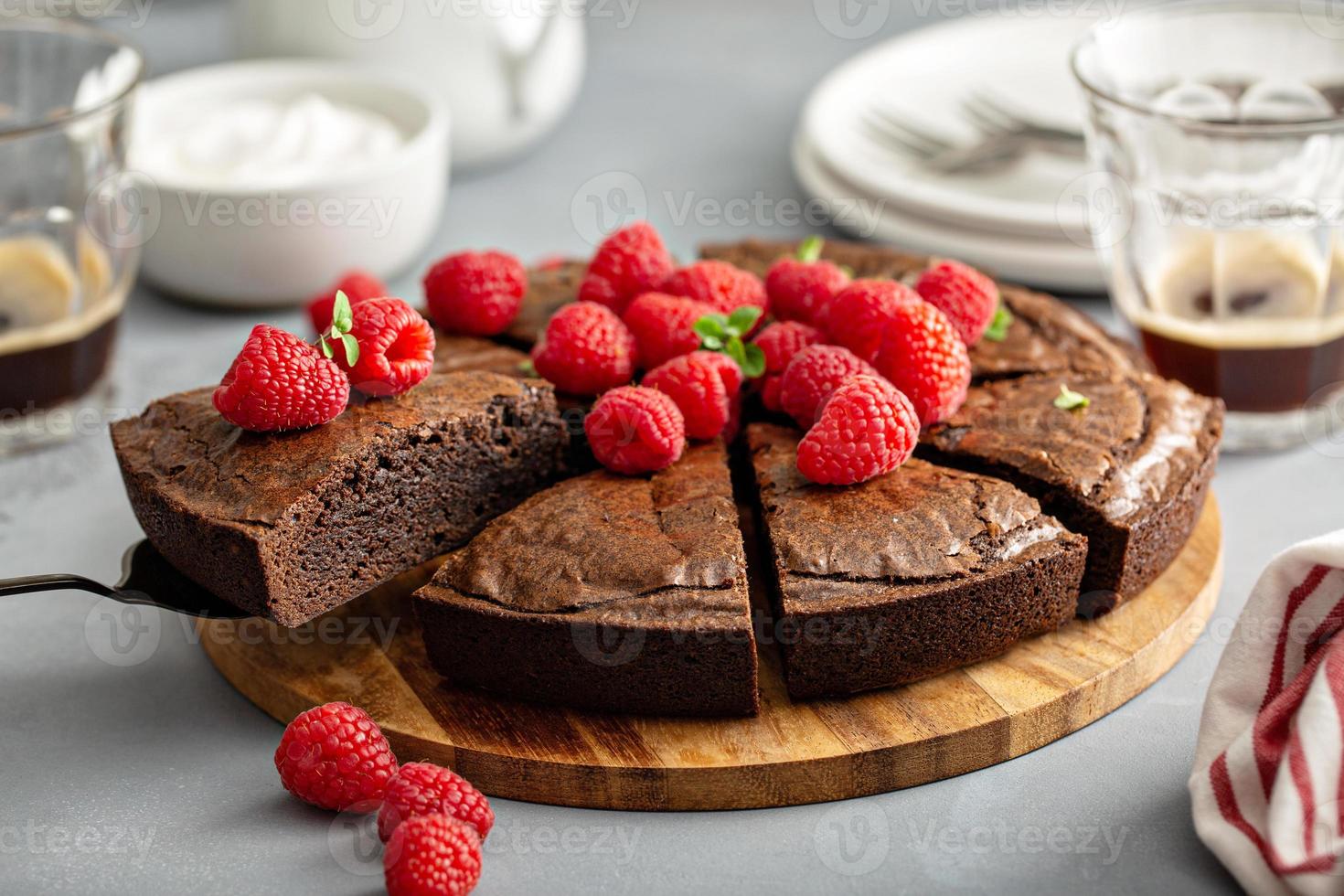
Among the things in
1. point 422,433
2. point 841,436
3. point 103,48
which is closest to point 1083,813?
point 841,436

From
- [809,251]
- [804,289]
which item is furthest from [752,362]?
[809,251]

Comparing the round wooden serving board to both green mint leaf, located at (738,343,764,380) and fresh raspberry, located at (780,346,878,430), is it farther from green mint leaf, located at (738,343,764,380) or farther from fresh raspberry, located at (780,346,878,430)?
green mint leaf, located at (738,343,764,380)

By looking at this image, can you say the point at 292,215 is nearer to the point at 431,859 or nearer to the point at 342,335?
the point at 342,335

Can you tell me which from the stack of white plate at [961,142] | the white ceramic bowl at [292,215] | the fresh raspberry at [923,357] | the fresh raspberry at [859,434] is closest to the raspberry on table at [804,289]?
the fresh raspberry at [923,357]

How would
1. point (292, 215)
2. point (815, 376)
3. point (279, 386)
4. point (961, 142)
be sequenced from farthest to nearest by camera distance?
point (961, 142)
point (292, 215)
point (815, 376)
point (279, 386)

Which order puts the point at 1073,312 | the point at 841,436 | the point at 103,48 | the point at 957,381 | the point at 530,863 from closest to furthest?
the point at 530,863 → the point at 841,436 → the point at 957,381 → the point at 1073,312 → the point at 103,48

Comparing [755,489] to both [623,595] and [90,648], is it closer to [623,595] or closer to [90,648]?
[623,595]

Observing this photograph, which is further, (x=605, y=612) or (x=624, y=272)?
(x=624, y=272)
